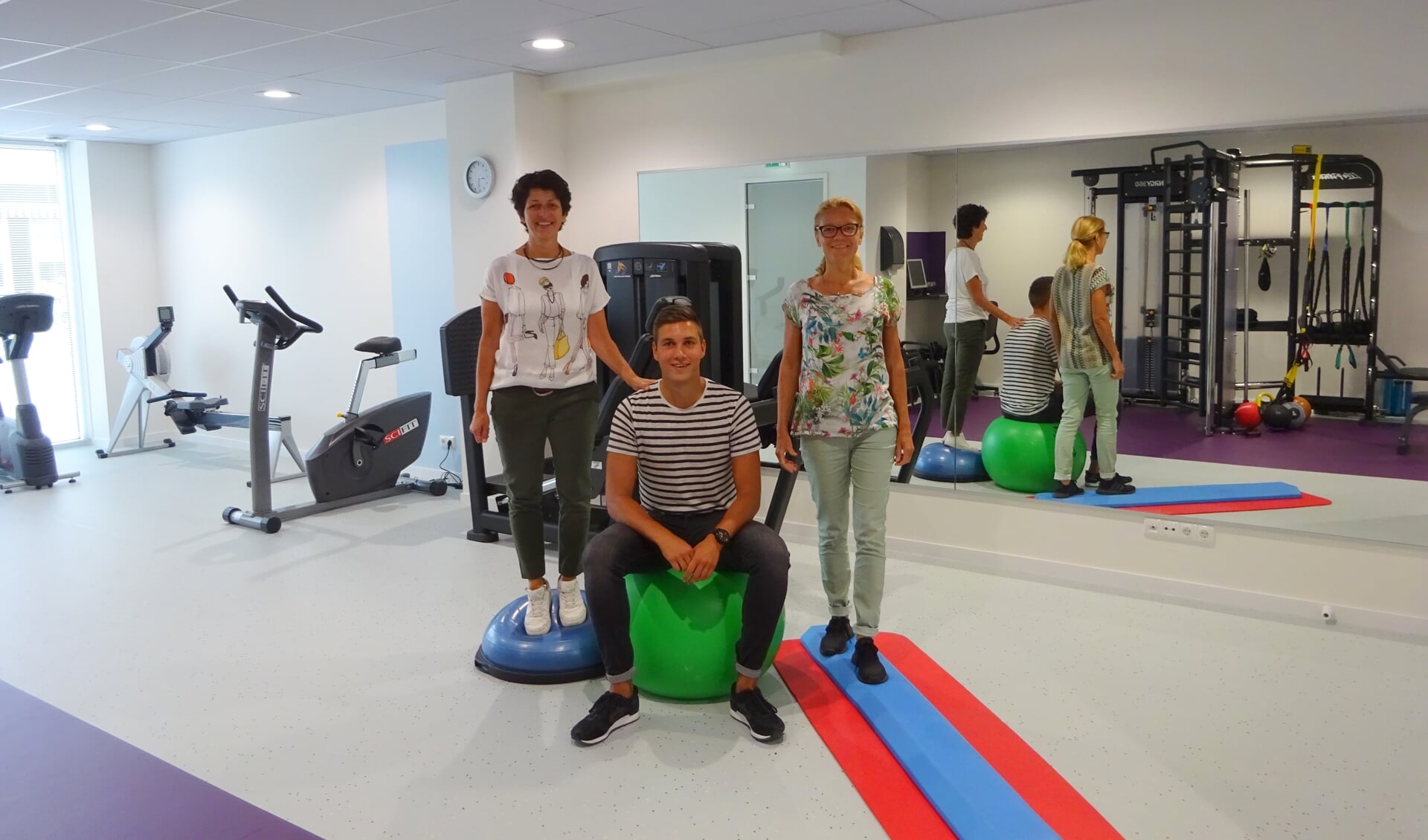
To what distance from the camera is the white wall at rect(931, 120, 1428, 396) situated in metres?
3.39

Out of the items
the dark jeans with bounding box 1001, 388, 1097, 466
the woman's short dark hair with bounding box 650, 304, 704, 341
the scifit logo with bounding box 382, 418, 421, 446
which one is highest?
the woman's short dark hair with bounding box 650, 304, 704, 341

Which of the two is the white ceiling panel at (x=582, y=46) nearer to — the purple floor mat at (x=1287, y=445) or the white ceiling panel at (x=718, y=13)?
the white ceiling panel at (x=718, y=13)

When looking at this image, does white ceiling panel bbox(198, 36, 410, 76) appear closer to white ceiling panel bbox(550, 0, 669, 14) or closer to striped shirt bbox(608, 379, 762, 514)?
white ceiling panel bbox(550, 0, 669, 14)

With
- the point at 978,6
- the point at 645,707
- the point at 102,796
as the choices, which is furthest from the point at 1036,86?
the point at 102,796

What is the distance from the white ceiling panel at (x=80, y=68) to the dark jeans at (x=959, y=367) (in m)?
3.89

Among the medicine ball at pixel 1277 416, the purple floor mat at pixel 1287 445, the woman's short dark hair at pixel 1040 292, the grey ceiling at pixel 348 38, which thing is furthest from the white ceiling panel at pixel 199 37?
the medicine ball at pixel 1277 416

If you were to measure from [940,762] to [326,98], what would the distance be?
5.08 m

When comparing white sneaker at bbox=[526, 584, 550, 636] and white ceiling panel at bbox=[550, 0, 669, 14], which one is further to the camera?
white ceiling panel at bbox=[550, 0, 669, 14]

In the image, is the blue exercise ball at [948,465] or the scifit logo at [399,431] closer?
the blue exercise ball at [948,465]

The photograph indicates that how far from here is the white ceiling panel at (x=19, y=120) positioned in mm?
6072

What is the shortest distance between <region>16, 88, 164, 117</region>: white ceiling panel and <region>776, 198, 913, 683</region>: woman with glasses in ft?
15.2

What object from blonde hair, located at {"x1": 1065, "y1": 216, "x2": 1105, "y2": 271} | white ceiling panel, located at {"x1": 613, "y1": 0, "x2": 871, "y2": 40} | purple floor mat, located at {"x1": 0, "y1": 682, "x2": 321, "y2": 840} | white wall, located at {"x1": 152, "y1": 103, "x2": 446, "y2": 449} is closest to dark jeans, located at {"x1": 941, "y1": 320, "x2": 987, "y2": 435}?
blonde hair, located at {"x1": 1065, "y1": 216, "x2": 1105, "y2": 271}

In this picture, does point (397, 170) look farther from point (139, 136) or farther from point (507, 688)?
point (507, 688)

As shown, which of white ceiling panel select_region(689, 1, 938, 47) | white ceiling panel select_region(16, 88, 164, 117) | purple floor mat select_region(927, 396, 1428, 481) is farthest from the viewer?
white ceiling panel select_region(16, 88, 164, 117)
